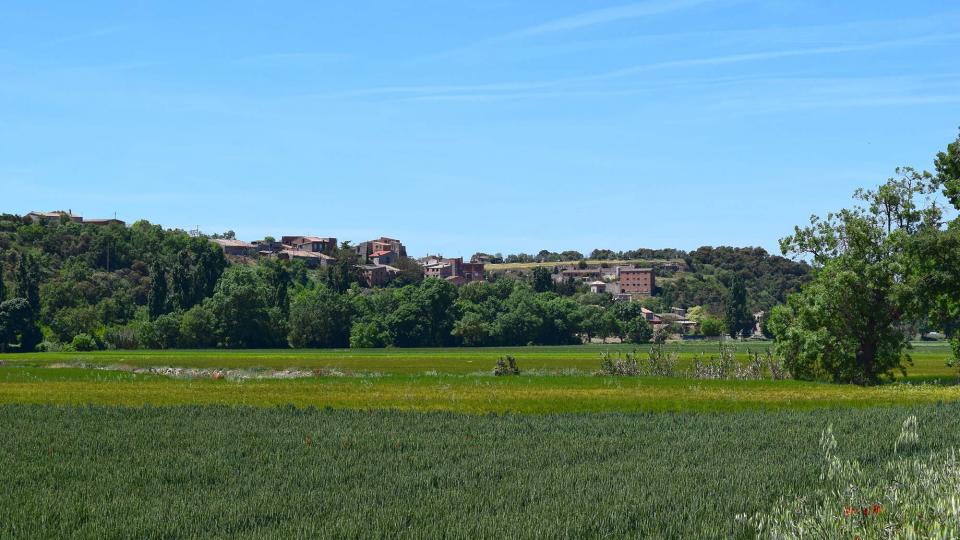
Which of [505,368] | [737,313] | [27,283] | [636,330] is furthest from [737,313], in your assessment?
[505,368]

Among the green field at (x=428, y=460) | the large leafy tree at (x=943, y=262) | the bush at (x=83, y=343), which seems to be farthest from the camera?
the bush at (x=83, y=343)

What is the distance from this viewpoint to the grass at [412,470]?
15.7m

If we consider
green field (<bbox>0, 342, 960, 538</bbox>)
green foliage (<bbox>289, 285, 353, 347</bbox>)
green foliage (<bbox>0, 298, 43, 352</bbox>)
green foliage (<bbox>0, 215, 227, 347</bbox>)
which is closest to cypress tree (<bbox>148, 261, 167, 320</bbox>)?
green foliage (<bbox>0, 215, 227, 347</bbox>)

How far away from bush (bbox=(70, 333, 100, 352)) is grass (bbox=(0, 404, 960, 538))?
10110 cm

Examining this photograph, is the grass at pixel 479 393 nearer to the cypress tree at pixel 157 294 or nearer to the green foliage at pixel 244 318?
the green foliage at pixel 244 318

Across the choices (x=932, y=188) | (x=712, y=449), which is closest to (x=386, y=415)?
(x=712, y=449)

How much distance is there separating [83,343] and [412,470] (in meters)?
118

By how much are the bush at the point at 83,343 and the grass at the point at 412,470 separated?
101096 mm

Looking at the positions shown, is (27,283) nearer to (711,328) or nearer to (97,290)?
(97,290)

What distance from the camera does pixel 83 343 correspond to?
128 metres

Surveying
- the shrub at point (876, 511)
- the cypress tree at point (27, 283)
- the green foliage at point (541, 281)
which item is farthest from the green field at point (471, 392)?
the green foliage at point (541, 281)

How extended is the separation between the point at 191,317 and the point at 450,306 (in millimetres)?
37693

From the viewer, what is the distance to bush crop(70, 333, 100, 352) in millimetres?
127875

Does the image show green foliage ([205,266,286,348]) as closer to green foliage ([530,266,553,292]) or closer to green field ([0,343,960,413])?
green field ([0,343,960,413])
